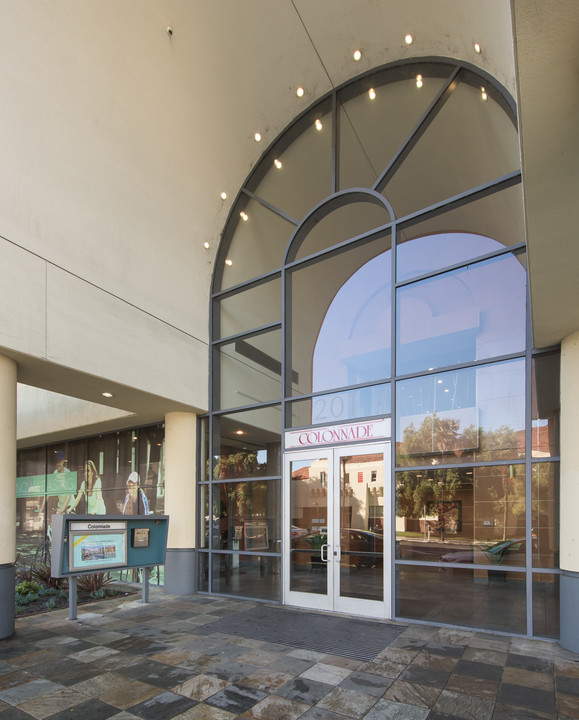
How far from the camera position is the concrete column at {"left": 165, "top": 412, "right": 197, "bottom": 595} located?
32.8ft

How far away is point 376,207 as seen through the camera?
9.18 meters

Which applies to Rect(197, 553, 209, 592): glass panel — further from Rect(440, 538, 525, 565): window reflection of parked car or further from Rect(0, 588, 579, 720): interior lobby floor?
Rect(440, 538, 525, 565): window reflection of parked car

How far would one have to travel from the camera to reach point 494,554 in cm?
690

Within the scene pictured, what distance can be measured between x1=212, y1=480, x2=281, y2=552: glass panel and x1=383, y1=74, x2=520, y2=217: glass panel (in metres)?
5.72

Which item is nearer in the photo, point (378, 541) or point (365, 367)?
point (378, 541)

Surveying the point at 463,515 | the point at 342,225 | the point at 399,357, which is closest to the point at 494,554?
the point at 463,515

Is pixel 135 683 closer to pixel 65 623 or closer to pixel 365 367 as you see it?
pixel 65 623

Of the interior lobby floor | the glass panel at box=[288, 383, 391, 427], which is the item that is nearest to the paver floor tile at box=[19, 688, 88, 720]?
the interior lobby floor

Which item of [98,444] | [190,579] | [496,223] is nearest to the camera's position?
[496,223]

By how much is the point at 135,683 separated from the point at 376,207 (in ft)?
26.2

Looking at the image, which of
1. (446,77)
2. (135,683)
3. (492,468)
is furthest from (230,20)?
(135,683)

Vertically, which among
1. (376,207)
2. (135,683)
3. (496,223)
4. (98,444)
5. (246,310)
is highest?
(376,207)

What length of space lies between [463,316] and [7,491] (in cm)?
722

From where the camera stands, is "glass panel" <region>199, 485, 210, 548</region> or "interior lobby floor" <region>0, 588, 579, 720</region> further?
"glass panel" <region>199, 485, 210, 548</region>
